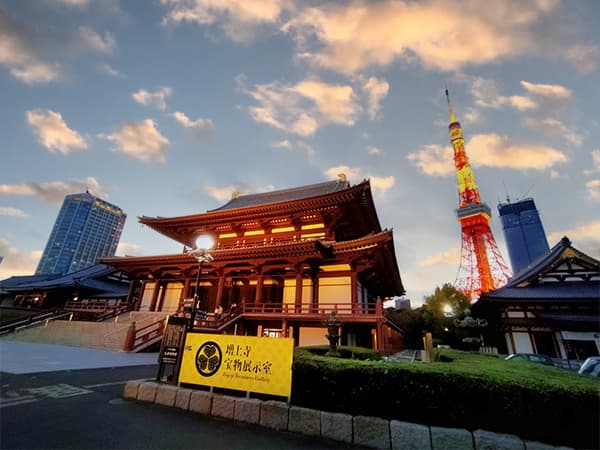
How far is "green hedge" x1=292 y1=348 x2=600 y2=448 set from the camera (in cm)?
387

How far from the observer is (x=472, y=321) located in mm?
23484

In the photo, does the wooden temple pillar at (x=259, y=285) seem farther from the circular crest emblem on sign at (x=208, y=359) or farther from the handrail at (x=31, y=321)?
the handrail at (x=31, y=321)

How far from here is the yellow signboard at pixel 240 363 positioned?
530 centimetres

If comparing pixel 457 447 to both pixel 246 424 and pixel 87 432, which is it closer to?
pixel 246 424

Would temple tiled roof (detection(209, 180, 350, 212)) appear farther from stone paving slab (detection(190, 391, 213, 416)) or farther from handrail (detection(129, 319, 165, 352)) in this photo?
stone paving slab (detection(190, 391, 213, 416))

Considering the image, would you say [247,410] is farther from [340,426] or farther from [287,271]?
[287,271]

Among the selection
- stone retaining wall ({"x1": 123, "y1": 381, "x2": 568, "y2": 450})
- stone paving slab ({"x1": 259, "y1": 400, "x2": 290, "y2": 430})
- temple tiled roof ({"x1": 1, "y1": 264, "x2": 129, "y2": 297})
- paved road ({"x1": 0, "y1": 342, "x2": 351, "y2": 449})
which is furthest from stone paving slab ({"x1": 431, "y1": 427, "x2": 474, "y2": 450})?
temple tiled roof ({"x1": 1, "y1": 264, "x2": 129, "y2": 297})

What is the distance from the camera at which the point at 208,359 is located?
598 centimetres

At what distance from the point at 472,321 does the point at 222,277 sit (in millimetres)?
21751

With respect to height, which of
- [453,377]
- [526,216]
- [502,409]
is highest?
[526,216]

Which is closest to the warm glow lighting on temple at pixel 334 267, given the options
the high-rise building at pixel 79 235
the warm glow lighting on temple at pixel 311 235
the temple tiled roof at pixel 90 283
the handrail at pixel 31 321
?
the warm glow lighting on temple at pixel 311 235

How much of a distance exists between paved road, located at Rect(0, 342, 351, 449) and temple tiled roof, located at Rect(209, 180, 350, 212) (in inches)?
755

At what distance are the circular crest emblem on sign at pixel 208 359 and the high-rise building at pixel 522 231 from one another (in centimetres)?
17050

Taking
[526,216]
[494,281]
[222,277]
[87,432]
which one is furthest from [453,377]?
[526,216]
